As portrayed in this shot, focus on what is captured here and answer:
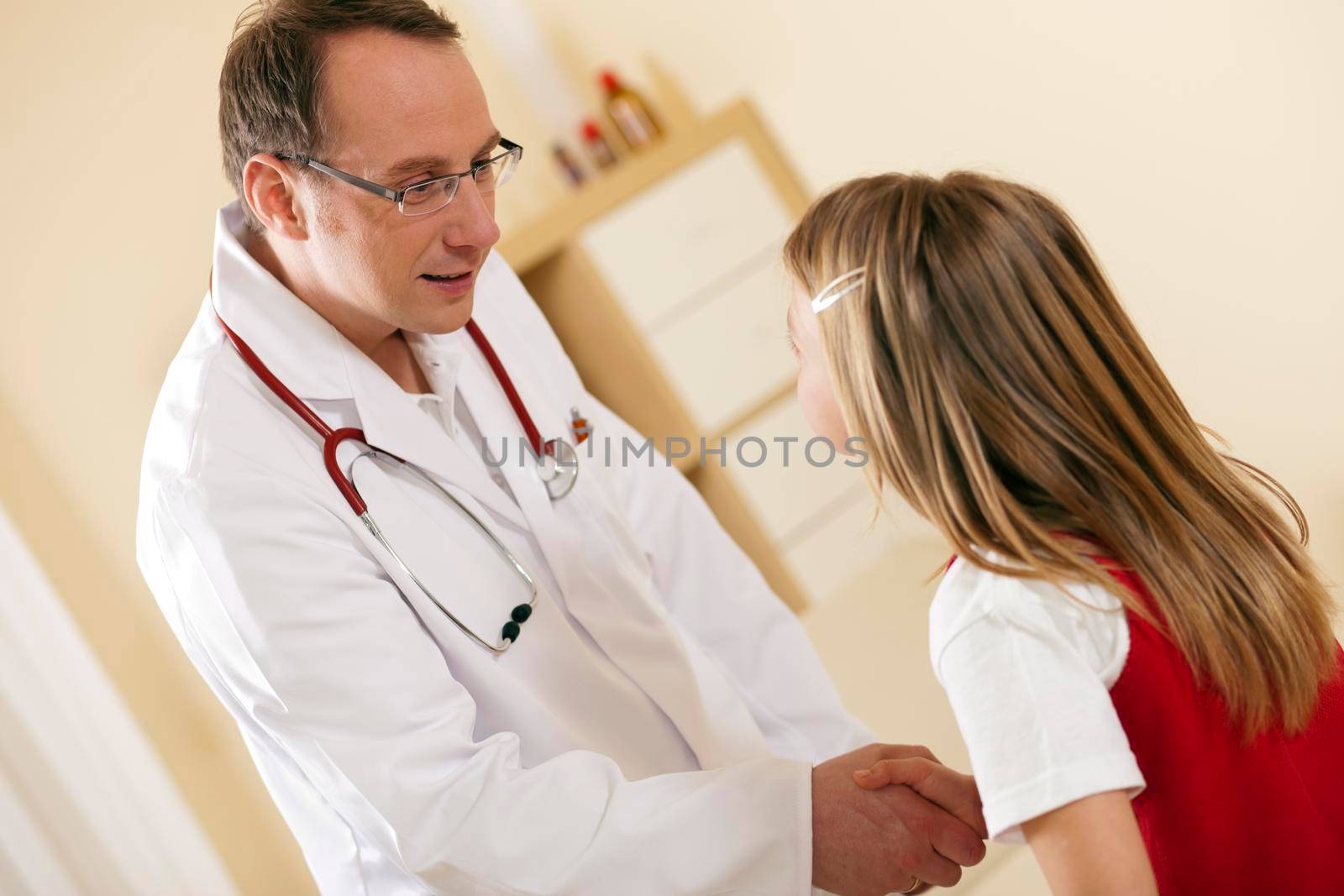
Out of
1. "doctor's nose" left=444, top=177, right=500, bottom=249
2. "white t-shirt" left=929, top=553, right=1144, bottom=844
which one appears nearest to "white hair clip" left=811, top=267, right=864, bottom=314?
"white t-shirt" left=929, top=553, right=1144, bottom=844

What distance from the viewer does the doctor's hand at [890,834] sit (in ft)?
3.92

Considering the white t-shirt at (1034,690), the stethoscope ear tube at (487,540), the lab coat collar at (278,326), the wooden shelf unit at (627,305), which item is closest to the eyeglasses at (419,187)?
the lab coat collar at (278,326)

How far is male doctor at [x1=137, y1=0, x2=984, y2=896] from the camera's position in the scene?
47.3 inches

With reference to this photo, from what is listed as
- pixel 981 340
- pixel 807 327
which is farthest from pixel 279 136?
pixel 981 340

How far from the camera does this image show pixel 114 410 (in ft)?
8.25

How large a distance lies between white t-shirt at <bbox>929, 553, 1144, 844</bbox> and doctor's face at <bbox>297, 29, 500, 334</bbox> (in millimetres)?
761

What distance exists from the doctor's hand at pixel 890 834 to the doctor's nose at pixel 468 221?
30.2 inches

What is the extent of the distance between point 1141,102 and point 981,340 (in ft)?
5.50

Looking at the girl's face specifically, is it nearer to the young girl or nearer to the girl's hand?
the young girl

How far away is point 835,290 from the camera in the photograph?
3.58 feet

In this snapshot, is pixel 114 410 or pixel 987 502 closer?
pixel 987 502

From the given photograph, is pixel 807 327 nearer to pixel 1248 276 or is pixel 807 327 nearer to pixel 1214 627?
pixel 1214 627

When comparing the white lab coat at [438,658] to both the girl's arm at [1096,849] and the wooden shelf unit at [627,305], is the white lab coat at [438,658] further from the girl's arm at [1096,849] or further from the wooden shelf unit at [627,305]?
the wooden shelf unit at [627,305]

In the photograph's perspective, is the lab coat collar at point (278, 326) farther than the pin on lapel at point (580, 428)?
No
